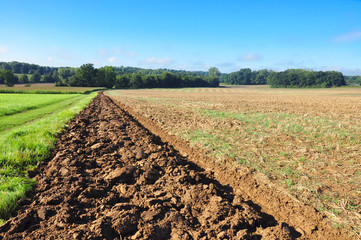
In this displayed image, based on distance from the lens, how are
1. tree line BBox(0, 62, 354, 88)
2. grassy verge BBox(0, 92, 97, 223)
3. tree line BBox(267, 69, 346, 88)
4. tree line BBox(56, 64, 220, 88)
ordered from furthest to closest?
tree line BBox(267, 69, 346, 88) → tree line BBox(0, 62, 354, 88) → tree line BBox(56, 64, 220, 88) → grassy verge BBox(0, 92, 97, 223)

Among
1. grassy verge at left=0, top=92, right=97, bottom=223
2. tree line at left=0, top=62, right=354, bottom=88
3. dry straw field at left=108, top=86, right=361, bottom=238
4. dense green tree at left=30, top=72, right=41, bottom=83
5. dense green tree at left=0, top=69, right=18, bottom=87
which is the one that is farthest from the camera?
dense green tree at left=30, top=72, right=41, bottom=83

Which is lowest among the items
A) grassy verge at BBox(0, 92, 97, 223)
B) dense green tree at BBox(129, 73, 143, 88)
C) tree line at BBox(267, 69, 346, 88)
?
grassy verge at BBox(0, 92, 97, 223)

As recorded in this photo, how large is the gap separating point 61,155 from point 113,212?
3.16m

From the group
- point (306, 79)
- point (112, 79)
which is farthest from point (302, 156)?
point (306, 79)

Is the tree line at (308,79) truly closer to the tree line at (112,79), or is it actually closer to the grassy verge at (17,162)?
the tree line at (112,79)

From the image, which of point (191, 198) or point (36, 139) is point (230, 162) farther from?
point (36, 139)

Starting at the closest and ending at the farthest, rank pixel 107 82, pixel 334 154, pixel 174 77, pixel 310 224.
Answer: pixel 310 224, pixel 334 154, pixel 107 82, pixel 174 77

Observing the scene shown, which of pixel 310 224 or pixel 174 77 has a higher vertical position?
pixel 174 77

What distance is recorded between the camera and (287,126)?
9.69 meters

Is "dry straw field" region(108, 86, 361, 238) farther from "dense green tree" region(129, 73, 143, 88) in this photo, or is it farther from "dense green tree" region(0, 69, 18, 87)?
"dense green tree" region(0, 69, 18, 87)

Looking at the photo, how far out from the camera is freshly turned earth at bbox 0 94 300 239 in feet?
8.99

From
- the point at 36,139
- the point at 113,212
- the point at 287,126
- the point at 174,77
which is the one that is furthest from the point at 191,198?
the point at 174,77

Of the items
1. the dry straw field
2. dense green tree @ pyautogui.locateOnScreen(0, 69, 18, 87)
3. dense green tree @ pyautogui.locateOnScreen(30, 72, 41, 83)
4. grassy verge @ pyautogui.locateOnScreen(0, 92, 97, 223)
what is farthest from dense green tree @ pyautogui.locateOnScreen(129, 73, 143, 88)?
grassy verge @ pyautogui.locateOnScreen(0, 92, 97, 223)

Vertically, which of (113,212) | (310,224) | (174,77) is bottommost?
(310,224)
